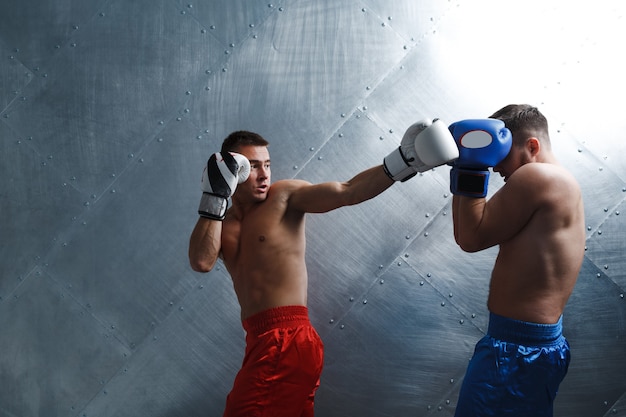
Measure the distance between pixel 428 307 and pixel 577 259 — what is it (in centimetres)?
98

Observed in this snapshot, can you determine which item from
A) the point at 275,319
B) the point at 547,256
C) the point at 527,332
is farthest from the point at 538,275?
the point at 275,319

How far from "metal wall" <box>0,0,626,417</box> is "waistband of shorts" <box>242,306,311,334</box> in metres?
0.45

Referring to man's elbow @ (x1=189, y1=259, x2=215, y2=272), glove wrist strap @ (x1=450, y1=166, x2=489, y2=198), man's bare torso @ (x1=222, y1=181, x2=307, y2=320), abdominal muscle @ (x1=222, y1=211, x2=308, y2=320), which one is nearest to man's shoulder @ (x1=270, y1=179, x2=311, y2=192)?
man's bare torso @ (x1=222, y1=181, x2=307, y2=320)

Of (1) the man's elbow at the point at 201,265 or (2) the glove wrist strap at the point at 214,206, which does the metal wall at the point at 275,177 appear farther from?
(2) the glove wrist strap at the point at 214,206

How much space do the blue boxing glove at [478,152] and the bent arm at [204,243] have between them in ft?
3.48

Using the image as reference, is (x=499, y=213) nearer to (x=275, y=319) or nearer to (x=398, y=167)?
(x=398, y=167)

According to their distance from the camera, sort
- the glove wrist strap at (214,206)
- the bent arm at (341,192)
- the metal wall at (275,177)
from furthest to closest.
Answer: the metal wall at (275,177) < the glove wrist strap at (214,206) < the bent arm at (341,192)

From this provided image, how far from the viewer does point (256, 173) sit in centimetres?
308

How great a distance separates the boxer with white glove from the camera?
2842mm

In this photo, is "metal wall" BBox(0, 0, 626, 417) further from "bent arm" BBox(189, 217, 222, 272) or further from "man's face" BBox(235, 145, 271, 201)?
"bent arm" BBox(189, 217, 222, 272)

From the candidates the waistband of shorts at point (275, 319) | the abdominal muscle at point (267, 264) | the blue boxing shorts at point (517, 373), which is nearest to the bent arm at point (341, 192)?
the abdominal muscle at point (267, 264)

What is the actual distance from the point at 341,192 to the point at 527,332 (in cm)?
93

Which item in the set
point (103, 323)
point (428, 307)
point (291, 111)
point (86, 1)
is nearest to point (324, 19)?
point (291, 111)

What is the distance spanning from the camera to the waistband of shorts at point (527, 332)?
2.47m
